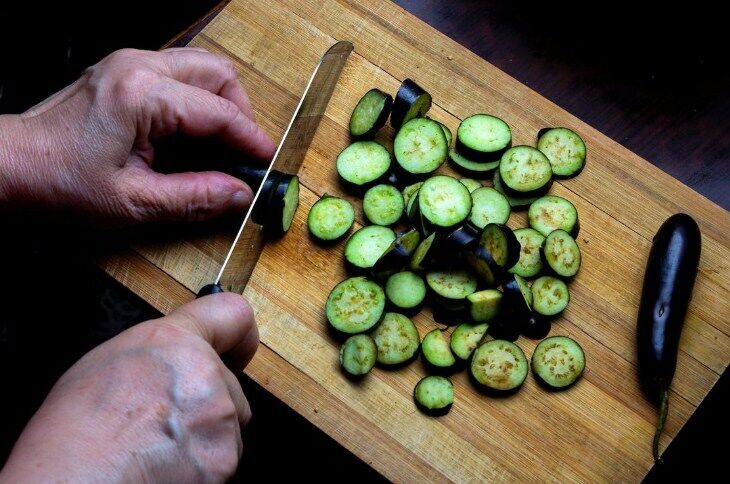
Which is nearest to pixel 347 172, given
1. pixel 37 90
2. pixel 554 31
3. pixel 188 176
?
pixel 188 176

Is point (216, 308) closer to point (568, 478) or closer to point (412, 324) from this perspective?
point (412, 324)

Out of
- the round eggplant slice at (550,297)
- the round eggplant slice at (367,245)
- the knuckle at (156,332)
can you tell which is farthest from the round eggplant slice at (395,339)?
the knuckle at (156,332)

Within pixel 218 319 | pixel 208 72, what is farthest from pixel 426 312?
pixel 208 72

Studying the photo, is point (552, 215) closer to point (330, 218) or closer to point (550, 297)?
point (550, 297)

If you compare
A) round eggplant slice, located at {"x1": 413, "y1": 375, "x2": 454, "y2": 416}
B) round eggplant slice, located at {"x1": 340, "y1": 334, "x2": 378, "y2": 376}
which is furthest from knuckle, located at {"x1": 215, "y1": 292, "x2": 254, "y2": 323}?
round eggplant slice, located at {"x1": 413, "y1": 375, "x2": 454, "y2": 416}

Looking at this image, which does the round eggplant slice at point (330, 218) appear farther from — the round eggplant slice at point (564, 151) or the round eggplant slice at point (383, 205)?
the round eggplant slice at point (564, 151)

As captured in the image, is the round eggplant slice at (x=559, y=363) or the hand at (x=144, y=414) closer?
the hand at (x=144, y=414)
